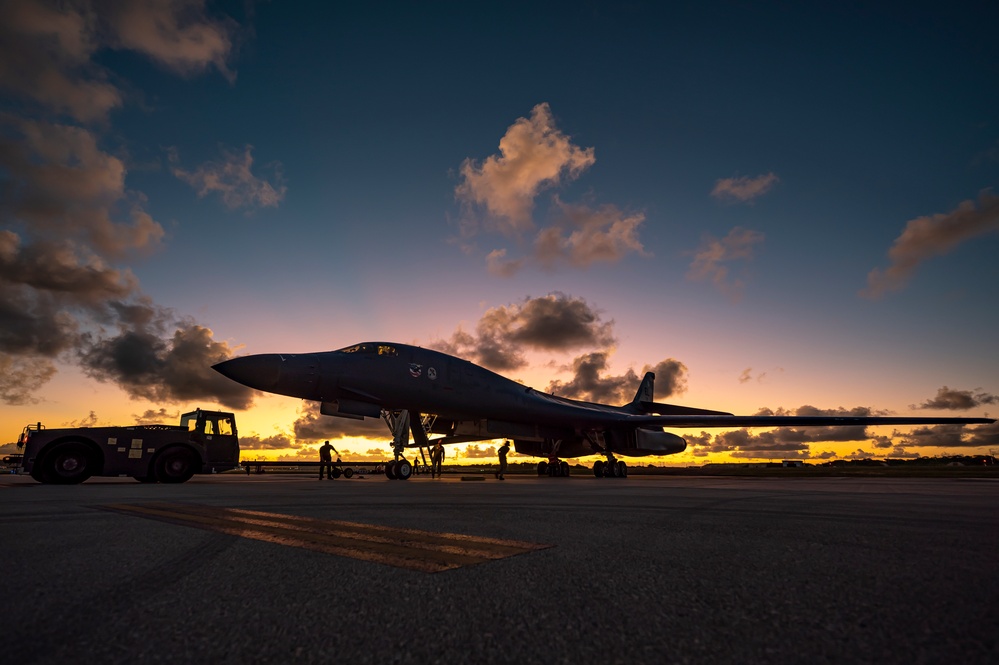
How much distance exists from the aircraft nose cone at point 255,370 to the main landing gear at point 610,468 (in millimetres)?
15565

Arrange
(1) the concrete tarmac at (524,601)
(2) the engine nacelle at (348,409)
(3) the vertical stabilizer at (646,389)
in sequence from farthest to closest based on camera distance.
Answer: (3) the vertical stabilizer at (646,389)
(2) the engine nacelle at (348,409)
(1) the concrete tarmac at (524,601)

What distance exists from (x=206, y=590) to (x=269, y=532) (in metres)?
1.84

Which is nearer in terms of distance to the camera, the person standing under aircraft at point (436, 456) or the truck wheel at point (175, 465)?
the truck wheel at point (175, 465)

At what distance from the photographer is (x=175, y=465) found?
44.7ft

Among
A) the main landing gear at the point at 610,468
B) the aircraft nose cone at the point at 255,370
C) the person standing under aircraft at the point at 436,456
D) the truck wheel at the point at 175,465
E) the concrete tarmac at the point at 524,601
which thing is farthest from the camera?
the main landing gear at the point at 610,468

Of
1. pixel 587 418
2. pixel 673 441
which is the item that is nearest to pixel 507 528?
pixel 587 418

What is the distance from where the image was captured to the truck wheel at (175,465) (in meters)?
13.4

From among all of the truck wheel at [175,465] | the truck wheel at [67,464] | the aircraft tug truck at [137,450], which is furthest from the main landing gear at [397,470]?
the truck wheel at [67,464]

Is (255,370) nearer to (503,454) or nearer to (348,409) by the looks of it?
(348,409)

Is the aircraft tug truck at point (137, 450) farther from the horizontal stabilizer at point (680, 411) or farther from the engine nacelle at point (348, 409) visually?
the horizontal stabilizer at point (680, 411)

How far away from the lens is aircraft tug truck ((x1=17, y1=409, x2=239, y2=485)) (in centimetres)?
1229

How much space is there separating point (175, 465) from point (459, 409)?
26.4 feet

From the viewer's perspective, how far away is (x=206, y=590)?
2.12 metres

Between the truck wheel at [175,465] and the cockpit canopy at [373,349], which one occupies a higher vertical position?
the cockpit canopy at [373,349]
